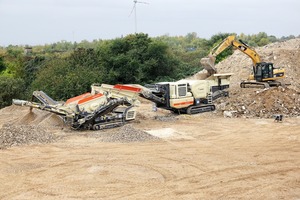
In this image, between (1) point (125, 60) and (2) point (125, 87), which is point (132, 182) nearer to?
(2) point (125, 87)

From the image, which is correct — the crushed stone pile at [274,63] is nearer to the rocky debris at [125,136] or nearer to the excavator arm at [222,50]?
the excavator arm at [222,50]

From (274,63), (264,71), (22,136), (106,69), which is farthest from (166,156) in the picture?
(106,69)

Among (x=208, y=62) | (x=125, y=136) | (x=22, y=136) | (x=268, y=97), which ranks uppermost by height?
(x=208, y=62)

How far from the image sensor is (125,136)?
14969 mm

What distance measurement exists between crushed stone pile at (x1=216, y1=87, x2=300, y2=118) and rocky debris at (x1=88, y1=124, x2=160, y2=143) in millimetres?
5451

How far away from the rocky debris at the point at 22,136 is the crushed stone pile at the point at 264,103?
8.41 m

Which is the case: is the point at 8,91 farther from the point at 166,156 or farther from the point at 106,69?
the point at 166,156

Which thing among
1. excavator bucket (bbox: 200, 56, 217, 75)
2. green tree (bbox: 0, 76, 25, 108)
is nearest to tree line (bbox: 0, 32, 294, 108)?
green tree (bbox: 0, 76, 25, 108)

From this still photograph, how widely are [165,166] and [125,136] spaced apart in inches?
156

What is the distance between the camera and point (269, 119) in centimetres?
1817

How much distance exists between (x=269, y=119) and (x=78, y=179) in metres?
10.6

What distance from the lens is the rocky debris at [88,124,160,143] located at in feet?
48.3

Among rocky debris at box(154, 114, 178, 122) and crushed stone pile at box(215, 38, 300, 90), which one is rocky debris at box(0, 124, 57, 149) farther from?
A: crushed stone pile at box(215, 38, 300, 90)

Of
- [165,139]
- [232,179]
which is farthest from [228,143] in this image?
[232,179]
